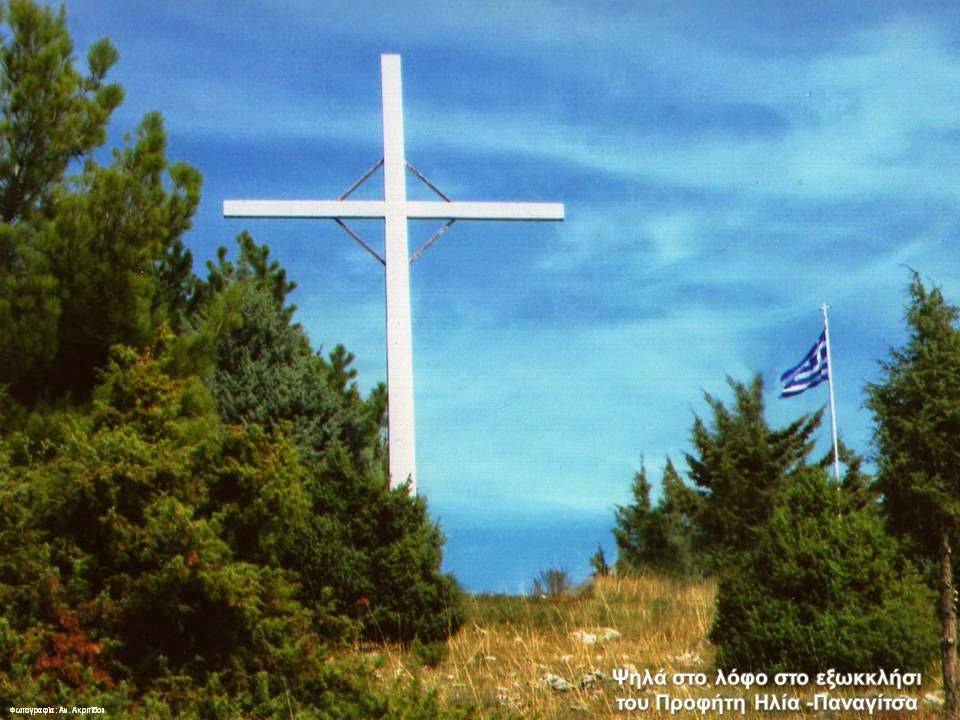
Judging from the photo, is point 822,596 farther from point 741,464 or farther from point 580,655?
point 741,464

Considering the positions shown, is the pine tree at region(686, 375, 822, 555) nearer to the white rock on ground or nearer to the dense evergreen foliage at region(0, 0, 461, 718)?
the dense evergreen foliage at region(0, 0, 461, 718)

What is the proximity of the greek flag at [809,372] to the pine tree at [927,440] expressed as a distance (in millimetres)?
10877

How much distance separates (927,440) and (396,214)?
26.0 feet

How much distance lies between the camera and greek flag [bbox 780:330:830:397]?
68.0 ft

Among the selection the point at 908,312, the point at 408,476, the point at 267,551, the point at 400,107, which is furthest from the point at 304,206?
the point at 908,312

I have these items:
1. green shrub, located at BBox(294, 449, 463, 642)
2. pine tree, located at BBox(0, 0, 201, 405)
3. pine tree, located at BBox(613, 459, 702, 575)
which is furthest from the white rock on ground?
pine tree, located at BBox(613, 459, 702, 575)

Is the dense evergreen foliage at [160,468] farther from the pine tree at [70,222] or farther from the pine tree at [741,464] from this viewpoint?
the pine tree at [741,464]

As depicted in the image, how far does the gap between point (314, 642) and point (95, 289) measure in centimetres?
727

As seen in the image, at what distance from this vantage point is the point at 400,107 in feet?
51.5

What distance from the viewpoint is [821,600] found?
34.6 ft

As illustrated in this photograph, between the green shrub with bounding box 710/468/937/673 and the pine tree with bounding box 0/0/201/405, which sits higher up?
the pine tree with bounding box 0/0/201/405

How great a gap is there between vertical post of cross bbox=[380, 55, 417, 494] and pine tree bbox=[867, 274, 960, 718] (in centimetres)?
592

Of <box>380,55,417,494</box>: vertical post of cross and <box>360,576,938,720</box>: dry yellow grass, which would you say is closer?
<box>360,576,938,720</box>: dry yellow grass

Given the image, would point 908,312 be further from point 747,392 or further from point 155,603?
point 747,392
